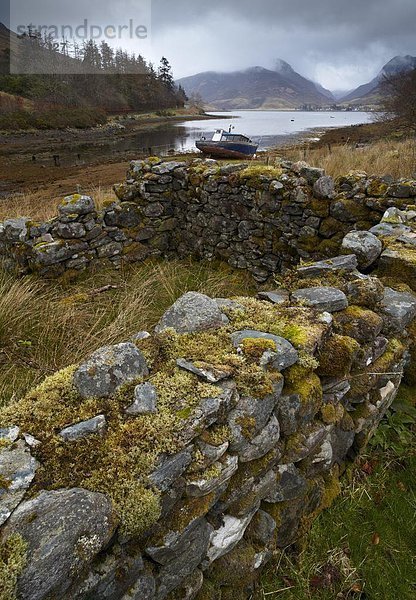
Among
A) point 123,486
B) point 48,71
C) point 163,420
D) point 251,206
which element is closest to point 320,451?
point 163,420

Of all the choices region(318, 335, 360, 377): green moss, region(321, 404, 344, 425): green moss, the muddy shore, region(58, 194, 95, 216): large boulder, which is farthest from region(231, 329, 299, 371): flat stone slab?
the muddy shore

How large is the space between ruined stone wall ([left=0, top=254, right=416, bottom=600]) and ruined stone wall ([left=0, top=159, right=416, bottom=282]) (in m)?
2.86

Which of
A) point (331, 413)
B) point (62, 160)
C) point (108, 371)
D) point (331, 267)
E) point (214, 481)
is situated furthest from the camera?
point (62, 160)

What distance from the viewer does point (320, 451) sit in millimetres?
2180

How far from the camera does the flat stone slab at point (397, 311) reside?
8.23 ft

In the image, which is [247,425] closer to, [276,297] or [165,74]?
[276,297]

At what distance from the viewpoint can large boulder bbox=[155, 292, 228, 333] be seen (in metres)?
2.03

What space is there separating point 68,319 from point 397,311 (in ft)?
10.5

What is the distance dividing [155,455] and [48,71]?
273 ft

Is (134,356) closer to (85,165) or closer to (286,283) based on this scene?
(286,283)

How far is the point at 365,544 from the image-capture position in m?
2.13

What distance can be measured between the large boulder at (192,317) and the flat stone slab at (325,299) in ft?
1.93

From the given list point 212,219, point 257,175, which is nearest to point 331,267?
point 257,175

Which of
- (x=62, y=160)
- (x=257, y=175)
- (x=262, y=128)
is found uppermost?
(x=262, y=128)
